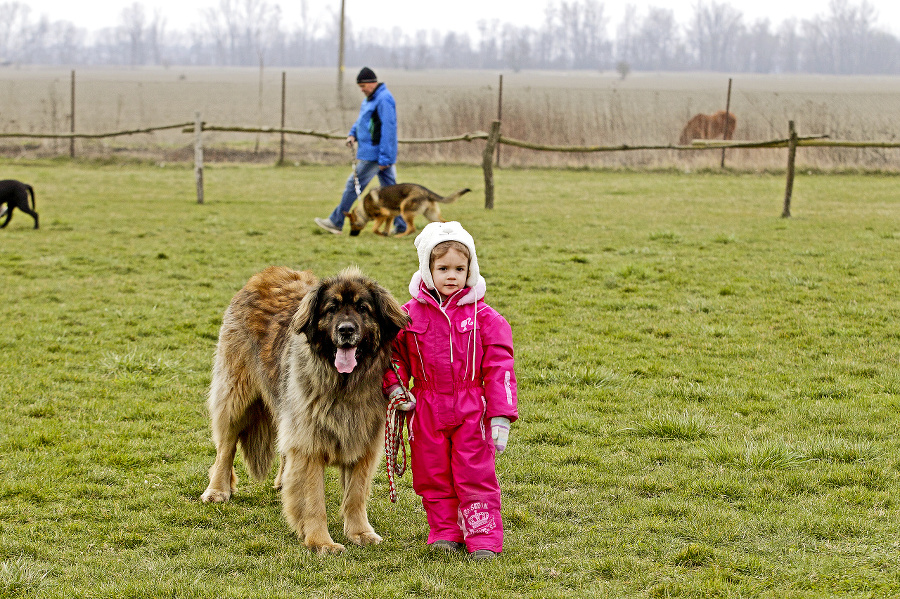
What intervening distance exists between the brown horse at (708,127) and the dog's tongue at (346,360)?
23.5m

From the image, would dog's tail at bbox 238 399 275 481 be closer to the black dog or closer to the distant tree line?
the black dog

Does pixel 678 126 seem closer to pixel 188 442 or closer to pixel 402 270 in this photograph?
pixel 402 270

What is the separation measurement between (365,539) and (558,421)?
1952 millimetres

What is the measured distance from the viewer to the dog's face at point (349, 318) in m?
3.58

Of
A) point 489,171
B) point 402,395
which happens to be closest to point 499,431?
point 402,395

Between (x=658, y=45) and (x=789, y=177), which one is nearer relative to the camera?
(x=789, y=177)

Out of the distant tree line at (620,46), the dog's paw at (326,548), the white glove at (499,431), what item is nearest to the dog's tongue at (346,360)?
the white glove at (499,431)

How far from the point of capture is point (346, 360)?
3.58 m

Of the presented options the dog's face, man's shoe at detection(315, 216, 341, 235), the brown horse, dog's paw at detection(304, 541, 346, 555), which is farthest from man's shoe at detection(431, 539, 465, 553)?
the brown horse

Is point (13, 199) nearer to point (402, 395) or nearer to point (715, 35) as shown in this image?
point (402, 395)

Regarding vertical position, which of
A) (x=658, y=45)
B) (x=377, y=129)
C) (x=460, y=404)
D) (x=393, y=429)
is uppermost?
(x=658, y=45)

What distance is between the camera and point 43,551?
3.62 meters

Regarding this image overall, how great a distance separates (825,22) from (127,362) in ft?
604

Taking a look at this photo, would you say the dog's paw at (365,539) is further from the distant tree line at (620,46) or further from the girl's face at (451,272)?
the distant tree line at (620,46)
